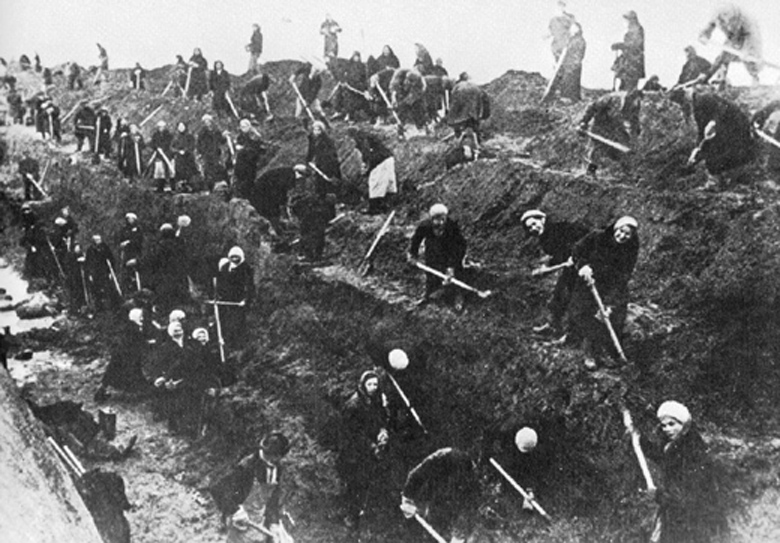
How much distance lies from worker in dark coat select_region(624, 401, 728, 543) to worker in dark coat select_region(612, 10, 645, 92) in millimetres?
5484

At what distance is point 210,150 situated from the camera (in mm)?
12320

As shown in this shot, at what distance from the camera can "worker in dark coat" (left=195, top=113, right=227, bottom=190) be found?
1205cm

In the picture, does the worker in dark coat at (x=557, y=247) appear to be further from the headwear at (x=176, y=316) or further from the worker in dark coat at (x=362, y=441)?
the headwear at (x=176, y=316)

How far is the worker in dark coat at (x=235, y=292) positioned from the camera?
8992mm

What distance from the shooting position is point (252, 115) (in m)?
14.7

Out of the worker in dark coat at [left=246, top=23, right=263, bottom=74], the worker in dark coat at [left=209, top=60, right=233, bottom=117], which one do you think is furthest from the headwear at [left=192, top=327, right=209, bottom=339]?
the worker in dark coat at [left=209, top=60, right=233, bottom=117]

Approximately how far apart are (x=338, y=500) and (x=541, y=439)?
2.11 meters

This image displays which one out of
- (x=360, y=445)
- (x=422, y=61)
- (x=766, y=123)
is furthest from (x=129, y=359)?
(x=766, y=123)

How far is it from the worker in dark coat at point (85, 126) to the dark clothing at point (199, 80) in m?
2.59

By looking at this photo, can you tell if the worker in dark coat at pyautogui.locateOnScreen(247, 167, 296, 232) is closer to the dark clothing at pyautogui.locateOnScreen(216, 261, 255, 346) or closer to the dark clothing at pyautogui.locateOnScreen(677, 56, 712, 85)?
the dark clothing at pyautogui.locateOnScreen(216, 261, 255, 346)

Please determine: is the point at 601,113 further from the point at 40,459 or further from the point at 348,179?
the point at 40,459

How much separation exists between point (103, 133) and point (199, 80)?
3.12 m

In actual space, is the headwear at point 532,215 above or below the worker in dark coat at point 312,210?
above

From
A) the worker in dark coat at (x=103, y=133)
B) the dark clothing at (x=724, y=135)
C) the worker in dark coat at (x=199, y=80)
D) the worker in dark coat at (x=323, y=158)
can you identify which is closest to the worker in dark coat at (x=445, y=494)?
the dark clothing at (x=724, y=135)
